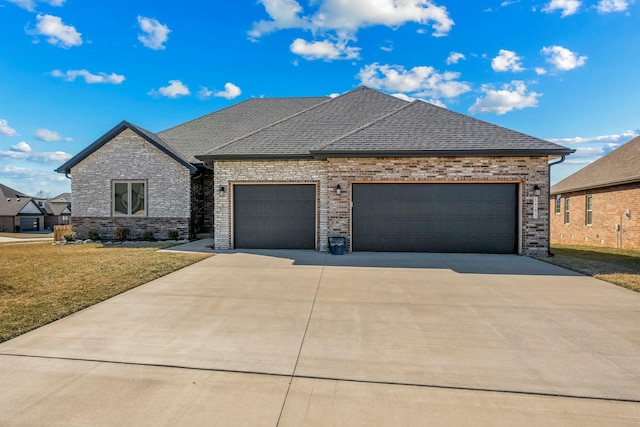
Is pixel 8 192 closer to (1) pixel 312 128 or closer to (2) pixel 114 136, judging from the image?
(2) pixel 114 136

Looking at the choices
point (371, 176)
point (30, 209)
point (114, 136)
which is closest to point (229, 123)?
point (114, 136)

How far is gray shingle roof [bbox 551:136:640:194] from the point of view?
15.6m

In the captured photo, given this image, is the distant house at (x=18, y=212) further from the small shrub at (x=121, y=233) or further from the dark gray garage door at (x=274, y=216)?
the dark gray garage door at (x=274, y=216)

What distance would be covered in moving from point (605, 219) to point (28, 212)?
191 feet

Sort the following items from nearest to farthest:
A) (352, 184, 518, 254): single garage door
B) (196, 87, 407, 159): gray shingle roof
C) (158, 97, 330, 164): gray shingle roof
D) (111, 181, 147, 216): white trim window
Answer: (352, 184, 518, 254): single garage door < (196, 87, 407, 159): gray shingle roof < (111, 181, 147, 216): white trim window < (158, 97, 330, 164): gray shingle roof

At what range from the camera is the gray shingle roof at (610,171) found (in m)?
15.6

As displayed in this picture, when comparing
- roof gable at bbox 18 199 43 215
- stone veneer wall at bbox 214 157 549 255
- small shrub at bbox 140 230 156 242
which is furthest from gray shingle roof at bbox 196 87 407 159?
roof gable at bbox 18 199 43 215

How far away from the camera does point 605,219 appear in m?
17.0

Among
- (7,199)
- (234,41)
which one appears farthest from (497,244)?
(7,199)

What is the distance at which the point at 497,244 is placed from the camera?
10930 millimetres

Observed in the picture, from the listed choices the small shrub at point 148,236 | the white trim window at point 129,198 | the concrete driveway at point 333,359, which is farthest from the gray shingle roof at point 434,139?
the white trim window at point 129,198

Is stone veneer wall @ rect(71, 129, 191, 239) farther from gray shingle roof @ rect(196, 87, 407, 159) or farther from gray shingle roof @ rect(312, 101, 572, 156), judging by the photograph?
gray shingle roof @ rect(312, 101, 572, 156)

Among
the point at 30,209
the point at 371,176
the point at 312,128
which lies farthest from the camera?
the point at 30,209

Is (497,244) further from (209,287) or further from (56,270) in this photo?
(56,270)
